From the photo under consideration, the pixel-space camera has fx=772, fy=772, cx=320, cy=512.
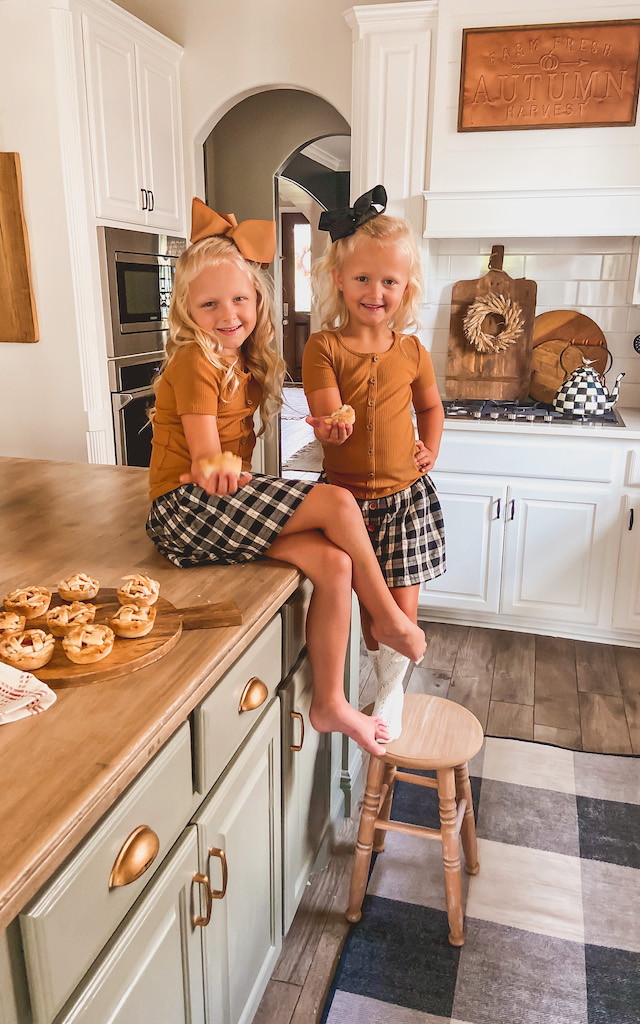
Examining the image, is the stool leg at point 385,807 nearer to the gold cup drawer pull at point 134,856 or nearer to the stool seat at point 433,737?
the stool seat at point 433,737

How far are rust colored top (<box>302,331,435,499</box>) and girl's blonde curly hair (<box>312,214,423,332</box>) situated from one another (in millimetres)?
43

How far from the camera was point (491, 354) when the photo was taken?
3.34 metres

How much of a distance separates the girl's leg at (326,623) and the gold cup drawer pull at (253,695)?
0.18 meters

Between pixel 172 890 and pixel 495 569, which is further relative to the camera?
Result: pixel 495 569

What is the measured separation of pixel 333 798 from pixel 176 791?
1032 mm

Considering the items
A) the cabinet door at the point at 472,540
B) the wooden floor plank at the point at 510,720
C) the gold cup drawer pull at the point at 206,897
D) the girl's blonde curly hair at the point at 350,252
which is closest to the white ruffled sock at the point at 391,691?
the gold cup drawer pull at the point at 206,897

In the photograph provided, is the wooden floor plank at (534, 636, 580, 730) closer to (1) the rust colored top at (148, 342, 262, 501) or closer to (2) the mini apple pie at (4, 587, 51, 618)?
(1) the rust colored top at (148, 342, 262, 501)

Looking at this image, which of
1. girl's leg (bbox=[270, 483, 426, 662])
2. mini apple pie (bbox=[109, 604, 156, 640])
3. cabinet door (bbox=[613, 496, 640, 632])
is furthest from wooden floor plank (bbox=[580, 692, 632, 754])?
mini apple pie (bbox=[109, 604, 156, 640])

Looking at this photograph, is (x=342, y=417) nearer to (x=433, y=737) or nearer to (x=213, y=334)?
(x=213, y=334)

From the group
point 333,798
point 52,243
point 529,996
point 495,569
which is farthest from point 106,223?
point 529,996

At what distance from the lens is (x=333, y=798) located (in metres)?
1.91

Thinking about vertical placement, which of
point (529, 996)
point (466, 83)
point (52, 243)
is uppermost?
point (466, 83)

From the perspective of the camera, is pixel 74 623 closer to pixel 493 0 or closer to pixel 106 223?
pixel 106 223

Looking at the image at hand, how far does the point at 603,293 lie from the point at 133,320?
1.98 metres
